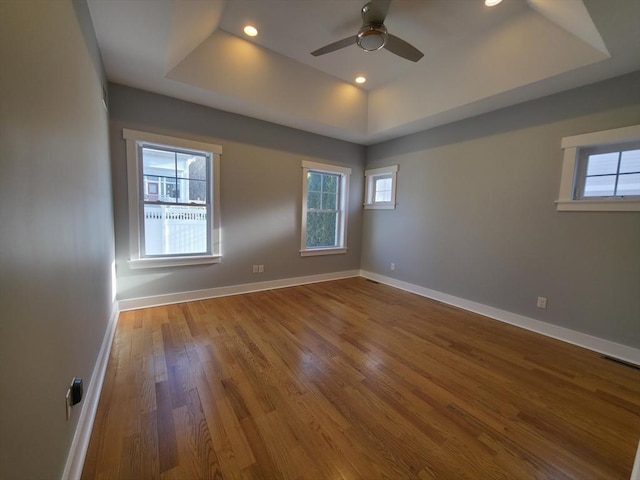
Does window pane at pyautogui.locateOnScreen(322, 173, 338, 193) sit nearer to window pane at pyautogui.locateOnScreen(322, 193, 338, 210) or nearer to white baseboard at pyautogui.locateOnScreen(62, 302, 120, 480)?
window pane at pyautogui.locateOnScreen(322, 193, 338, 210)

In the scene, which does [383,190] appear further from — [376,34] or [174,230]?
[174,230]

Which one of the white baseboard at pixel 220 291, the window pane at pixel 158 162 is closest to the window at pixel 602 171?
the white baseboard at pixel 220 291

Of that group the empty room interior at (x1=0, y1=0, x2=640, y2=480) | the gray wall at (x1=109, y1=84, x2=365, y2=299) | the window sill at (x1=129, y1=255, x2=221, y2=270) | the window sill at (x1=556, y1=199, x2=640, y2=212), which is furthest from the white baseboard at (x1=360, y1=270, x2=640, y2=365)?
the window sill at (x1=129, y1=255, x2=221, y2=270)

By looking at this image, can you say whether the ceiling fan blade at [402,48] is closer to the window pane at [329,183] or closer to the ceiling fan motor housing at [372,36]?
the ceiling fan motor housing at [372,36]

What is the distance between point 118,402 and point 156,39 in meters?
2.73

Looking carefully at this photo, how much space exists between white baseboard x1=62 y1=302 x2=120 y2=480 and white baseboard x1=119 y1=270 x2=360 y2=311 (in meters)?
1.00

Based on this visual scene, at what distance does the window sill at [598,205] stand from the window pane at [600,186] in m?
0.14

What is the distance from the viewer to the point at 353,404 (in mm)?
1660

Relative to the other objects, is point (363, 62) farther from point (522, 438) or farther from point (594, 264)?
point (522, 438)

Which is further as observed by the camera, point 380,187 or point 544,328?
point 380,187

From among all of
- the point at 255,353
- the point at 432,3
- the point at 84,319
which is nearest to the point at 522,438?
the point at 255,353

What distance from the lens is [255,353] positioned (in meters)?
2.20

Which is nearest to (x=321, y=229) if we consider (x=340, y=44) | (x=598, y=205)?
(x=340, y=44)

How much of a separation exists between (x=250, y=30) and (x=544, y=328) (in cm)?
461
